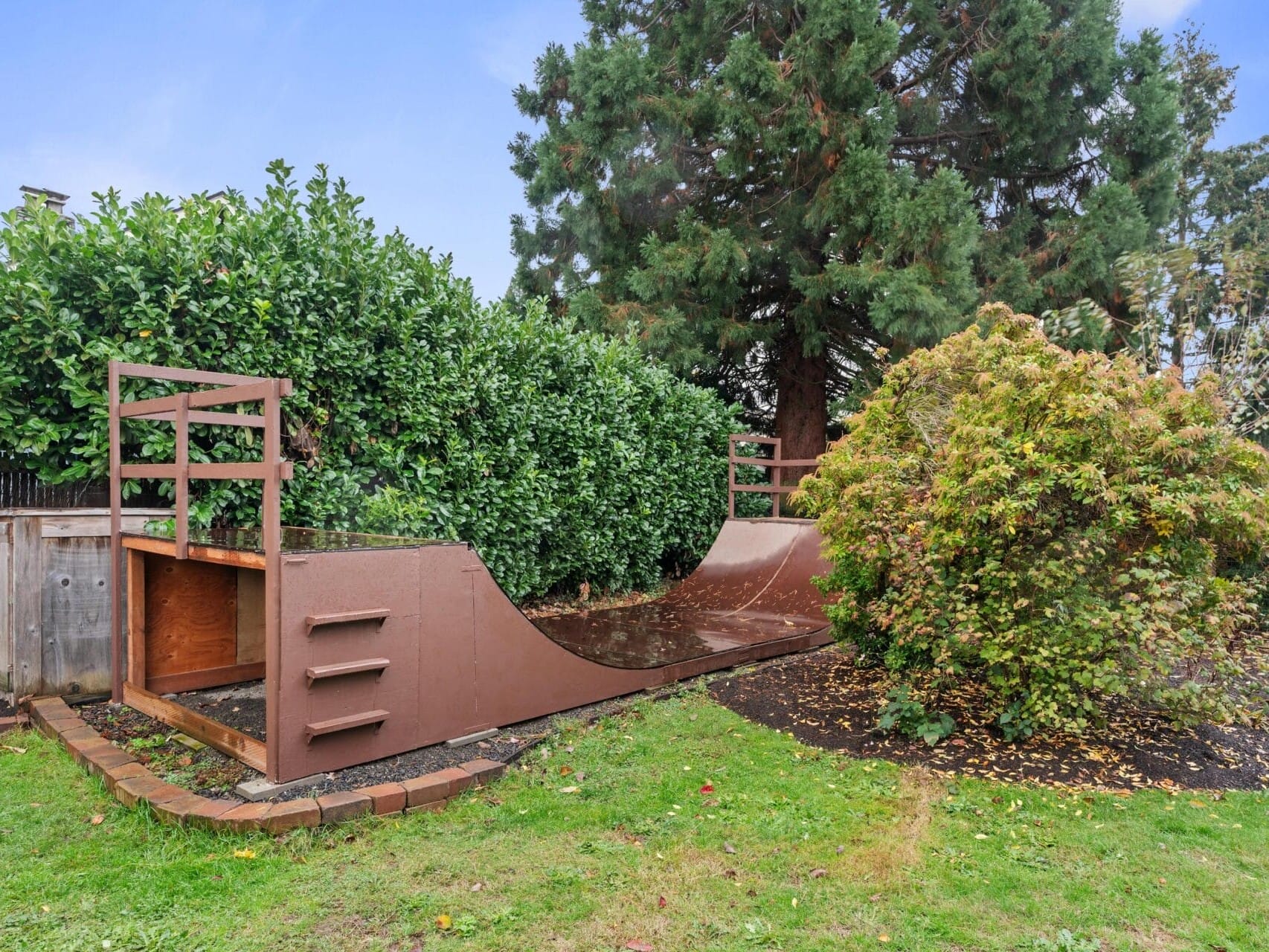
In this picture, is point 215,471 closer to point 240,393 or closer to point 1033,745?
point 240,393

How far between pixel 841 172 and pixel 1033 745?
293 inches

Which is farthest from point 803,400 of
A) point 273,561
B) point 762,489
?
point 273,561

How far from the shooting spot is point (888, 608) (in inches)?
179

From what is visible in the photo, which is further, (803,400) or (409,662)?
(803,400)

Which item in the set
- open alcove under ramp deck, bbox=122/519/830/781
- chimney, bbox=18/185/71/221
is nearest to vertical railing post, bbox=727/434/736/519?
open alcove under ramp deck, bbox=122/519/830/781

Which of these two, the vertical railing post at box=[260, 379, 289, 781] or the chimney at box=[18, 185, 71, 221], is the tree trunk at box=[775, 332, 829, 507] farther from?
the vertical railing post at box=[260, 379, 289, 781]

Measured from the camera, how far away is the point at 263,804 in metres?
2.84

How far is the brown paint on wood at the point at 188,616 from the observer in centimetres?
421

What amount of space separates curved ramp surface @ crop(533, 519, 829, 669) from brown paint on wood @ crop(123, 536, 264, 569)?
2.15 meters

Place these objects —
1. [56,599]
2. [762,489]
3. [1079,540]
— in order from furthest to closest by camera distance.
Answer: [762,489] < [56,599] < [1079,540]

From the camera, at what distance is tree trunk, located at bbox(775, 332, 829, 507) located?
11008mm

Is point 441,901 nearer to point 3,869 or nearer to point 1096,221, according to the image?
point 3,869

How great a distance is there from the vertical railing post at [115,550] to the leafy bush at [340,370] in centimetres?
34

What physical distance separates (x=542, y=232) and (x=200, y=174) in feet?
24.6
